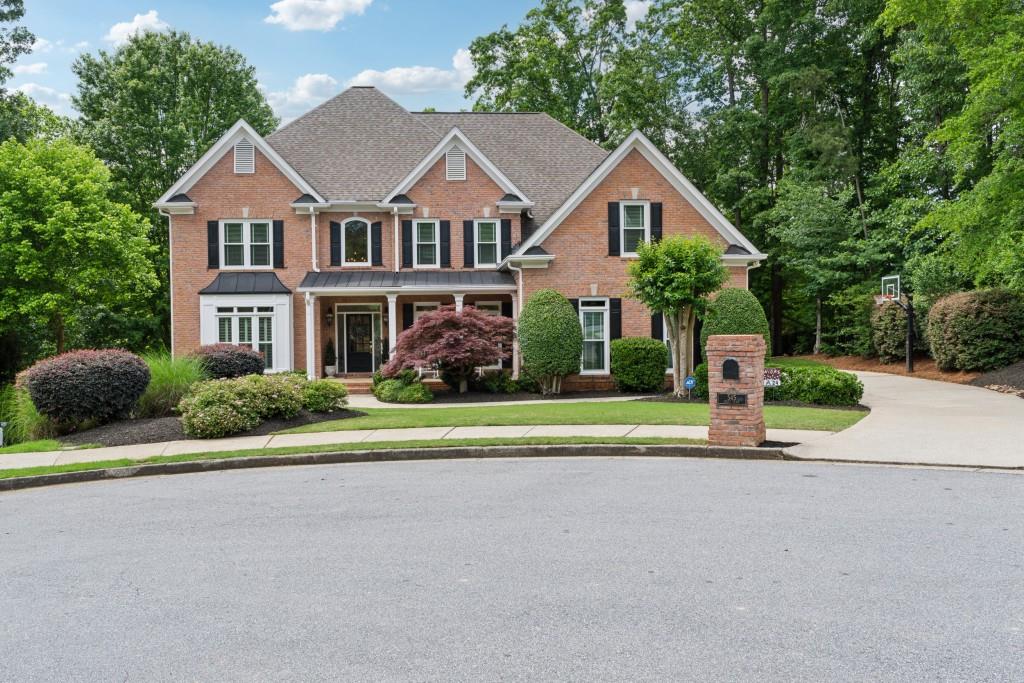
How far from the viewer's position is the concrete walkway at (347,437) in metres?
11.2

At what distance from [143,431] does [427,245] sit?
1291 centimetres

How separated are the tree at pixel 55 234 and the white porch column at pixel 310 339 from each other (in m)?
6.88

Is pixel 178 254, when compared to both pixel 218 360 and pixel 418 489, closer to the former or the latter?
pixel 218 360

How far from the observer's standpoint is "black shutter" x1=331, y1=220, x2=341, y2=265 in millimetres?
24469

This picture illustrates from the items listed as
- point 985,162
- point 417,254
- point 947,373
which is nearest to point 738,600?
point 417,254

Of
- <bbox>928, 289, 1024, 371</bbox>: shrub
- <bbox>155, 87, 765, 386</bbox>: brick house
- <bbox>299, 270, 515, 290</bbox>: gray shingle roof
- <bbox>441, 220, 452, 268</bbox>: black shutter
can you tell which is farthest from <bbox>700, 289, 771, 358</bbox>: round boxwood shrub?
<bbox>441, 220, 452, 268</bbox>: black shutter

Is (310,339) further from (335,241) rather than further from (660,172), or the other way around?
A: (660,172)

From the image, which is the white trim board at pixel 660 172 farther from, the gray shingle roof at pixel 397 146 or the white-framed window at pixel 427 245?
the white-framed window at pixel 427 245

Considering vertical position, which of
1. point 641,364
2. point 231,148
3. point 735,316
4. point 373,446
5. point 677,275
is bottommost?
point 373,446

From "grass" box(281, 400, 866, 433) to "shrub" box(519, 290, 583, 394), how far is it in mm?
3518

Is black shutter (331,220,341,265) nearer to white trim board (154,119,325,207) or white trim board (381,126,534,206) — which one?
white trim board (154,119,325,207)

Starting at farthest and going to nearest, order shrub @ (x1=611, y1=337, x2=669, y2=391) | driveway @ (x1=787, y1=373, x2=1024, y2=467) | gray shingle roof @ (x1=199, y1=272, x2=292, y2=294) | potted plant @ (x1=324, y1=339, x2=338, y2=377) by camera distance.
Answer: potted plant @ (x1=324, y1=339, x2=338, y2=377), gray shingle roof @ (x1=199, y1=272, x2=292, y2=294), shrub @ (x1=611, y1=337, x2=669, y2=391), driveway @ (x1=787, y1=373, x2=1024, y2=467)

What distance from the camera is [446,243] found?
80.3 feet

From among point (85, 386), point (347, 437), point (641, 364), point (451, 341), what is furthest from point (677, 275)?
point (85, 386)
